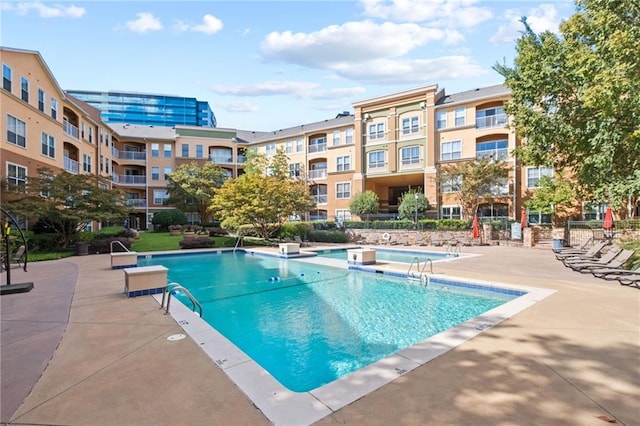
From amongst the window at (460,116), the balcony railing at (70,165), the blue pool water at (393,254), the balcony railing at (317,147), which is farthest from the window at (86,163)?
the window at (460,116)

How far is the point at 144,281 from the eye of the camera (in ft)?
27.0

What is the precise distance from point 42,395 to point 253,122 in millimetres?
54505

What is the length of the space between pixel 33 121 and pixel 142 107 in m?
82.8

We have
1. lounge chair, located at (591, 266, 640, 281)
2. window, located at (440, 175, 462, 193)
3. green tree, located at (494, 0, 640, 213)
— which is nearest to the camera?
lounge chair, located at (591, 266, 640, 281)

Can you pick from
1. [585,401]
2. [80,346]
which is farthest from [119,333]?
[585,401]

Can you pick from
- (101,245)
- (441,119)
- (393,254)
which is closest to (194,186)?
(101,245)

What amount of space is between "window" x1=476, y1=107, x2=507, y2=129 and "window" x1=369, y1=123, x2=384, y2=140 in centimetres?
921

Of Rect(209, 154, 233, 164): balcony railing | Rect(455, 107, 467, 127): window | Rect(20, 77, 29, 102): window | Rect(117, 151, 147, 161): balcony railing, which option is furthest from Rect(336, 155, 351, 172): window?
Rect(20, 77, 29, 102): window

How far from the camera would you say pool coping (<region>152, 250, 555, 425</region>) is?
3147 millimetres

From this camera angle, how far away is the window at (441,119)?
105 ft

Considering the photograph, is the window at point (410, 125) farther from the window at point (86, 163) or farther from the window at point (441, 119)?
the window at point (86, 163)

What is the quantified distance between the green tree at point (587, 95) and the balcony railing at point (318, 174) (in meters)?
23.7

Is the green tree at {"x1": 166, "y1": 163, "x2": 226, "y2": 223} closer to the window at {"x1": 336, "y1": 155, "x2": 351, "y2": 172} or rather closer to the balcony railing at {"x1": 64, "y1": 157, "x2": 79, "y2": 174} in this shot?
the balcony railing at {"x1": 64, "y1": 157, "x2": 79, "y2": 174}

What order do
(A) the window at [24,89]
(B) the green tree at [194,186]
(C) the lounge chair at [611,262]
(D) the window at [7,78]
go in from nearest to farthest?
(C) the lounge chair at [611,262]
(D) the window at [7,78]
(A) the window at [24,89]
(B) the green tree at [194,186]
